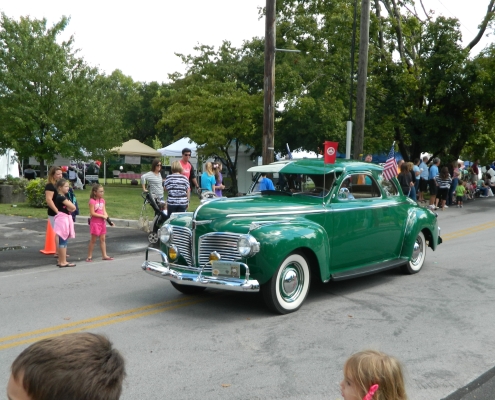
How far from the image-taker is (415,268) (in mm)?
9719

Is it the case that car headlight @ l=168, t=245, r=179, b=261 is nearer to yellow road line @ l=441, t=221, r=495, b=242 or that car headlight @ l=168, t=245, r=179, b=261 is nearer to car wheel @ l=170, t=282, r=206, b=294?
car wheel @ l=170, t=282, r=206, b=294

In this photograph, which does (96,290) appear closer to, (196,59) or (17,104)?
(17,104)

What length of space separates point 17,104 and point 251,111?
1015cm

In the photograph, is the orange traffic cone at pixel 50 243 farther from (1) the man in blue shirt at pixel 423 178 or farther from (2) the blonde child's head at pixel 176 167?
(1) the man in blue shirt at pixel 423 178

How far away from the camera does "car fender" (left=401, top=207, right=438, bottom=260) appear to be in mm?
9227

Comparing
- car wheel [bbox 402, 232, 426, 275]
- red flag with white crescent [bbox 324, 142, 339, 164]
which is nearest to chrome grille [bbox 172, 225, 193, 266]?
red flag with white crescent [bbox 324, 142, 339, 164]

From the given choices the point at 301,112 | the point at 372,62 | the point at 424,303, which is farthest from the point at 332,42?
the point at 424,303

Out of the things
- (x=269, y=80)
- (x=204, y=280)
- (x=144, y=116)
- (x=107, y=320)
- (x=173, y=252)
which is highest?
(x=144, y=116)

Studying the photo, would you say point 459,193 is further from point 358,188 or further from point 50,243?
point 50,243

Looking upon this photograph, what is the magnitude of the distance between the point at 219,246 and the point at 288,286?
978 mm

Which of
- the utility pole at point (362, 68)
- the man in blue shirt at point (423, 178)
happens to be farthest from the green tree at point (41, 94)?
the man in blue shirt at point (423, 178)

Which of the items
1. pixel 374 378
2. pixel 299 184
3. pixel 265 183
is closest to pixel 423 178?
pixel 265 183

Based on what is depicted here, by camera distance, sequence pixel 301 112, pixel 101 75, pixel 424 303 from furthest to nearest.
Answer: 1. pixel 101 75
2. pixel 301 112
3. pixel 424 303

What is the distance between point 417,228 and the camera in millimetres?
9391
